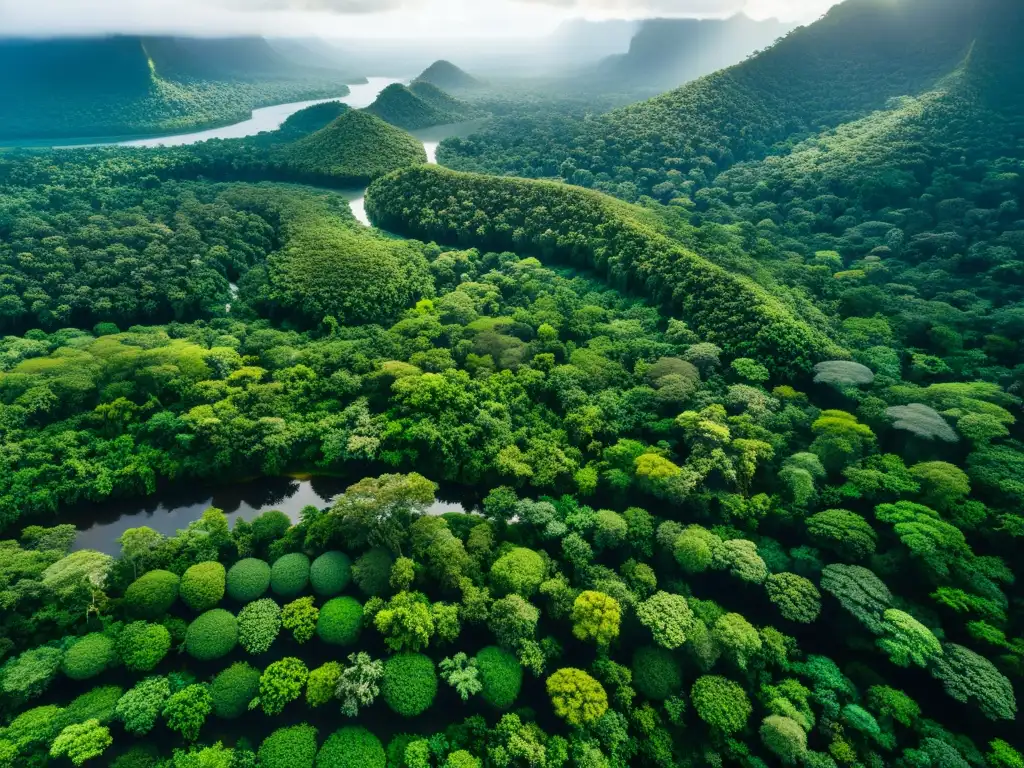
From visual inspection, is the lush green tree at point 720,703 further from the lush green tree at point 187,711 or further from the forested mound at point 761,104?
the forested mound at point 761,104

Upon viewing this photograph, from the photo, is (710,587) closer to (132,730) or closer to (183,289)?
(132,730)

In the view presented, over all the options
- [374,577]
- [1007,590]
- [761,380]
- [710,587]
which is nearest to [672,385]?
[761,380]

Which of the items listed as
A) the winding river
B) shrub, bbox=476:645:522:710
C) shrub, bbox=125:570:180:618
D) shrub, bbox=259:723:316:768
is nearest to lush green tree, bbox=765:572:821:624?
shrub, bbox=476:645:522:710

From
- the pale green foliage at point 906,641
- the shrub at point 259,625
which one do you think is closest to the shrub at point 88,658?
Answer: the shrub at point 259,625

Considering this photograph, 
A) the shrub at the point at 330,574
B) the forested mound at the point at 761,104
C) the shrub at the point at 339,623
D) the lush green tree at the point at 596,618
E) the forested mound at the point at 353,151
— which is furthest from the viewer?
the forested mound at the point at 761,104

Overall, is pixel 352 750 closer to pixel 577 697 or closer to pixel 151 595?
pixel 577 697
